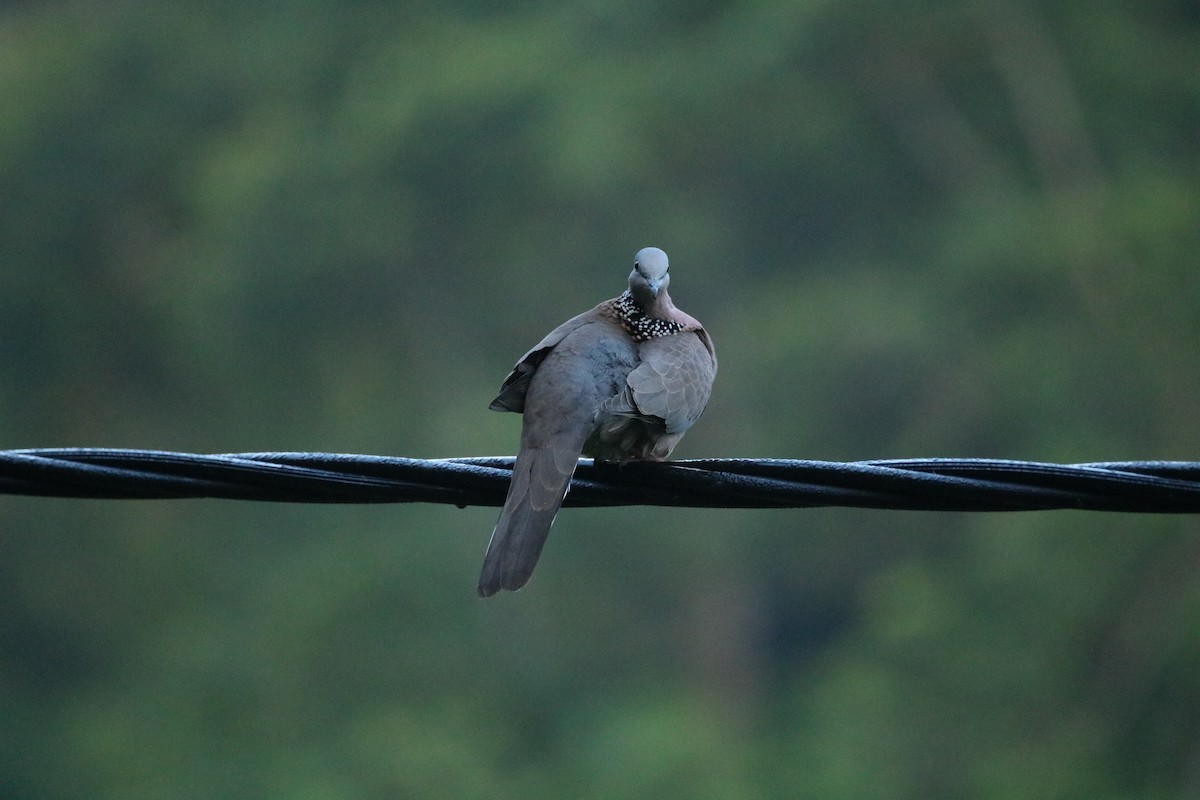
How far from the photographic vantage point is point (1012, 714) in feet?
43.8

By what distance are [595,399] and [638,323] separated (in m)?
0.53

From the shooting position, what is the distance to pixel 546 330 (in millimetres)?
16781

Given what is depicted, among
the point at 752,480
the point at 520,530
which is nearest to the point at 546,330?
the point at 520,530

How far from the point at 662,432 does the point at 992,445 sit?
12.1 metres

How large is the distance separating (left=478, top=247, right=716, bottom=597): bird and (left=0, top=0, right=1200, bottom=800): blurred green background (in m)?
10.1

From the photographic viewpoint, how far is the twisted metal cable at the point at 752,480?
2658mm

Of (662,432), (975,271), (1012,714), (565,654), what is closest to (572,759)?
(565,654)

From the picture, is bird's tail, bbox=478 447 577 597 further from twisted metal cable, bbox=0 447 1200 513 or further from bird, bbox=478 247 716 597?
twisted metal cable, bbox=0 447 1200 513

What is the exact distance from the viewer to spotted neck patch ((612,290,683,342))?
13.2 feet

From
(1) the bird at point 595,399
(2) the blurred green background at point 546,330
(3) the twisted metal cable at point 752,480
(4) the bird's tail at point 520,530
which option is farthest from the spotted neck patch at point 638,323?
(2) the blurred green background at point 546,330

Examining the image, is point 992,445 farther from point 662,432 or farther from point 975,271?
point 662,432

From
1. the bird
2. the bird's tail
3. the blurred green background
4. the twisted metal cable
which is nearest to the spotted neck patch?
the bird

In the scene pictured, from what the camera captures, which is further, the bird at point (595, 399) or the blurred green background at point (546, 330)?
the blurred green background at point (546, 330)

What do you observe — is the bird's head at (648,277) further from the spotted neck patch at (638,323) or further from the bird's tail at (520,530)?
the bird's tail at (520,530)
